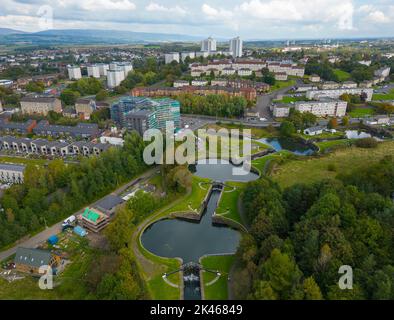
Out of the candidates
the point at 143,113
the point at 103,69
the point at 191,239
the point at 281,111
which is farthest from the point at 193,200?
the point at 103,69

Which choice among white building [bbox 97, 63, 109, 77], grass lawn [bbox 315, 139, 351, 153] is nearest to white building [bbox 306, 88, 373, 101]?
grass lawn [bbox 315, 139, 351, 153]

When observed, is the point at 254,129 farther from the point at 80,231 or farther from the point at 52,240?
the point at 52,240

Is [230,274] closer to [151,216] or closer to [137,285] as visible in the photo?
[137,285]

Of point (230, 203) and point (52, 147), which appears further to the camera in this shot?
point (52, 147)

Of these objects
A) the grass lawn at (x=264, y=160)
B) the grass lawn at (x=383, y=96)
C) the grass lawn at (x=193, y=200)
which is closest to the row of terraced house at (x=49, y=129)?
the grass lawn at (x=193, y=200)

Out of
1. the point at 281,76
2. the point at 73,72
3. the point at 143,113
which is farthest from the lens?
the point at 73,72

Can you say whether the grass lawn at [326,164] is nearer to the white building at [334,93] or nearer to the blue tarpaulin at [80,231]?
the blue tarpaulin at [80,231]

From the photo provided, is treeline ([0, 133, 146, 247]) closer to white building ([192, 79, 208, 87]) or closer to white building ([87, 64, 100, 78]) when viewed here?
white building ([192, 79, 208, 87])
